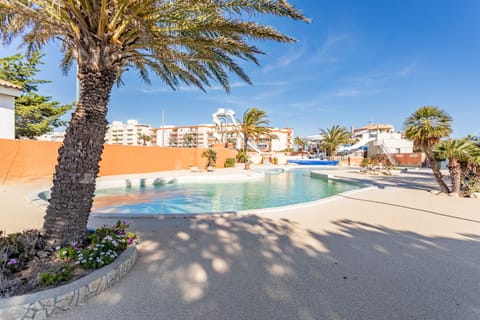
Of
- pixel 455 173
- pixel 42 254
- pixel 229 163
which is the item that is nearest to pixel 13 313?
pixel 42 254

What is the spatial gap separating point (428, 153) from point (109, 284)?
38.9 ft

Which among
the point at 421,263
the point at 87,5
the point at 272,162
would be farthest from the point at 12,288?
the point at 272,162

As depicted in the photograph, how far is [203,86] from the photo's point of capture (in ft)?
22.5

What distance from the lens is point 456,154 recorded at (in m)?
8.53

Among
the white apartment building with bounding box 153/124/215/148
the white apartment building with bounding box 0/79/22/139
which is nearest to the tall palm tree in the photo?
the white apartment building with bounding box 0/79/22/139

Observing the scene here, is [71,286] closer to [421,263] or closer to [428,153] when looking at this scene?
[421,263]

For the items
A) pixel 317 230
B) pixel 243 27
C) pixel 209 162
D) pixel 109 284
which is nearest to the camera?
pixel 109 284

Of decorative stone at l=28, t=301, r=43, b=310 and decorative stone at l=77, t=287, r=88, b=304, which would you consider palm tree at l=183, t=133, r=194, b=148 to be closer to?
decorative stone at l=77, t=287, r=88, b=304

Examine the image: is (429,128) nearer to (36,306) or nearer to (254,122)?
(36,306)

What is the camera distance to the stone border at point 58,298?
Answer: 1.89m

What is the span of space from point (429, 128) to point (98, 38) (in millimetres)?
11380

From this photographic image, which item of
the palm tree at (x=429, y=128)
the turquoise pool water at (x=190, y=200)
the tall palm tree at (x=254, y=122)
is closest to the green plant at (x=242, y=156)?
the tall palm tree at (x=254, y=122)

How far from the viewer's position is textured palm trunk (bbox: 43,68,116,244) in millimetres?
2863

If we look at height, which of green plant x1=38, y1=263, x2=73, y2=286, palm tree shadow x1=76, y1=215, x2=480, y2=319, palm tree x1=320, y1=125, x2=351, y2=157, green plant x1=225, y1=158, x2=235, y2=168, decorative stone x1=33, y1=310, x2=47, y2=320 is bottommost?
palm tree shadow x1=76, y1=215, x2=480, y2=319
